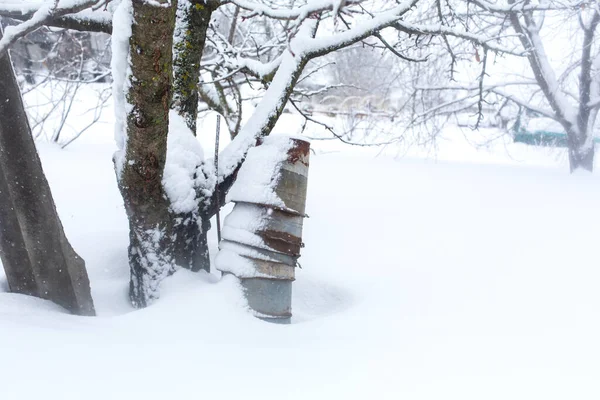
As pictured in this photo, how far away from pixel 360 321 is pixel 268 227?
0.79m

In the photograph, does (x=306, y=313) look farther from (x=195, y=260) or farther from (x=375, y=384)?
(x=375, y=384)

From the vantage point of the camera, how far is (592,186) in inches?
310

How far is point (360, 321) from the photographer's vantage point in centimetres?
284

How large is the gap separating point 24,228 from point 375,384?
2.13 meters

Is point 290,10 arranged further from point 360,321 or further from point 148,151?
point 360,321

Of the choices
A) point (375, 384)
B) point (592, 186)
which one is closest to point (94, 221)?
point (375, 384)

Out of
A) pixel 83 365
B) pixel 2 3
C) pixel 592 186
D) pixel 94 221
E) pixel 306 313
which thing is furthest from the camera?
pixel 592 186

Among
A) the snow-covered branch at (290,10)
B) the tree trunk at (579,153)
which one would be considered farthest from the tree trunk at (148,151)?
the tree trunk at (579,153)

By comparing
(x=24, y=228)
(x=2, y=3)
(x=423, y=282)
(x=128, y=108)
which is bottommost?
(x=423, y=282)

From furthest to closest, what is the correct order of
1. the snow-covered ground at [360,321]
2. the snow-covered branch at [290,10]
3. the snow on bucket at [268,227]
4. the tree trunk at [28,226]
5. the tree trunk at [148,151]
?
the snow-covered branch at [290,10] < the snow on bucket at [268,227] < the tree trunk at [28,226] < the tree trunk at [148,151] < the snow-covered ground at [360,321]

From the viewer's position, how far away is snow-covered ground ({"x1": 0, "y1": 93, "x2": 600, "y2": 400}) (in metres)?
1.88

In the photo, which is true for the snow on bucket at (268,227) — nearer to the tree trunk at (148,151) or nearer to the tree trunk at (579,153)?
the tree trunk at (148,151)

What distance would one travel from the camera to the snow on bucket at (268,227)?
9.27 feet

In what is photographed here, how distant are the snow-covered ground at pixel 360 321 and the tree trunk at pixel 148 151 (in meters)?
0.16
